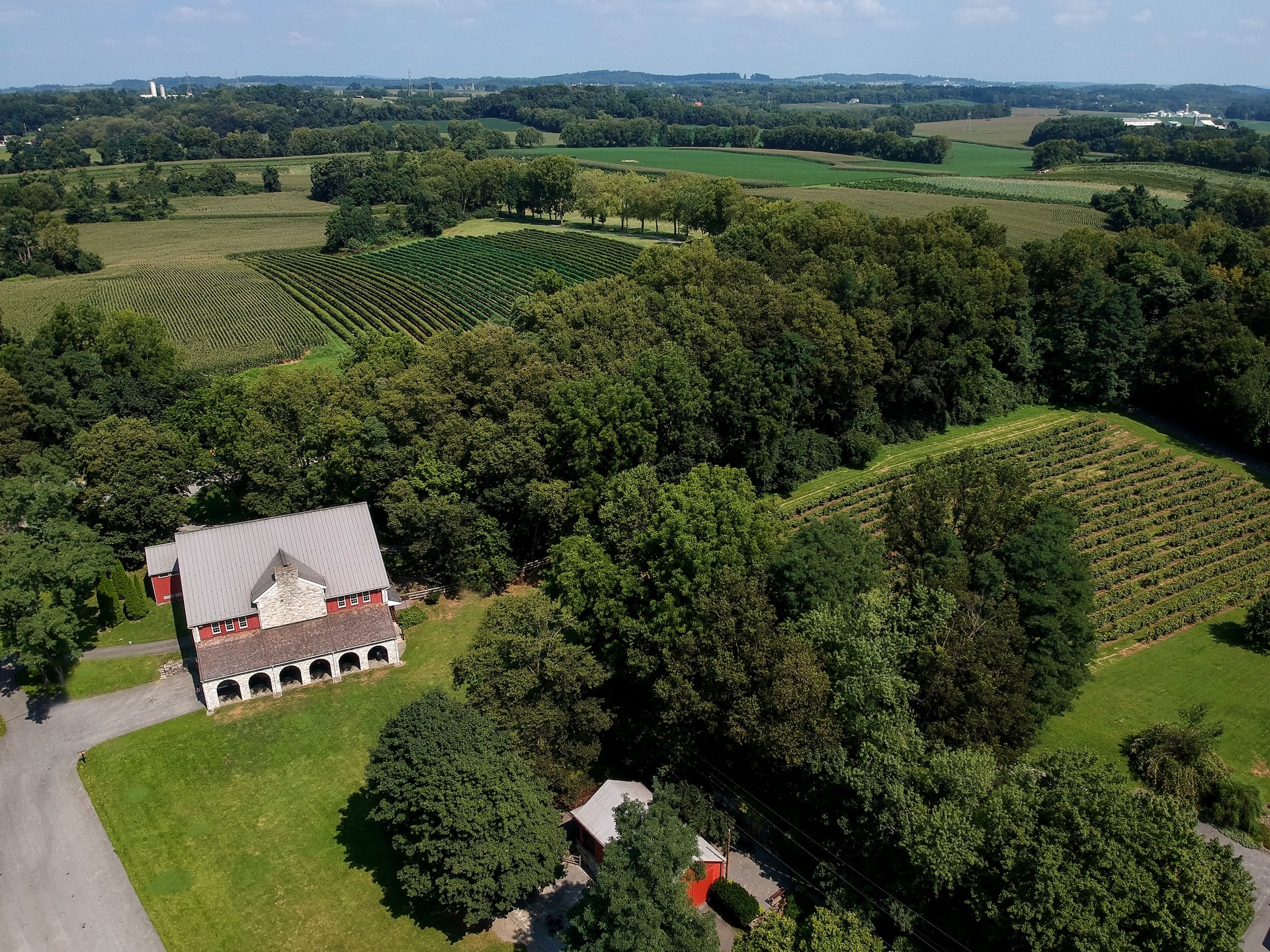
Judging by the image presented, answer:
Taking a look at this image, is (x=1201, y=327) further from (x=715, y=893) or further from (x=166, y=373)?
(x=166, y=373)

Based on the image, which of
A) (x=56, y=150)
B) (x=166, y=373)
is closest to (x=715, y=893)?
(x=166, y=373)

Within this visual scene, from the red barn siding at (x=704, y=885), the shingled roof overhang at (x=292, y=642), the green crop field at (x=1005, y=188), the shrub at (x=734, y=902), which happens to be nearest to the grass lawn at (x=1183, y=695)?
the shrub at (x=734, y=902)

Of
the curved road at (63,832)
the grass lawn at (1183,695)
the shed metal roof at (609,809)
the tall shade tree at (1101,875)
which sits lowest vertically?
the curved road at (63,832)

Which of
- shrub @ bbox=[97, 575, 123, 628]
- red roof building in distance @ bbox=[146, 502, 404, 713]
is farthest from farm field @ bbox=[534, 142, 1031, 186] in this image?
shrub @ bbox=[97, 575, 123, 628]

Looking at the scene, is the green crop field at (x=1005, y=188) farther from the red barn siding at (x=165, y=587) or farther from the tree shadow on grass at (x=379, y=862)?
the tree shadow on grass at (x=379, y=862)

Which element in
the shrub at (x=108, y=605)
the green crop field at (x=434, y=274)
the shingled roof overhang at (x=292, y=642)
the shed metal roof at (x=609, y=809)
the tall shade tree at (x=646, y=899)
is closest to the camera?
the tall shade tree at (x=646, y=899)

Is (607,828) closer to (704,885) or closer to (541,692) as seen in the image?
(704,885)
